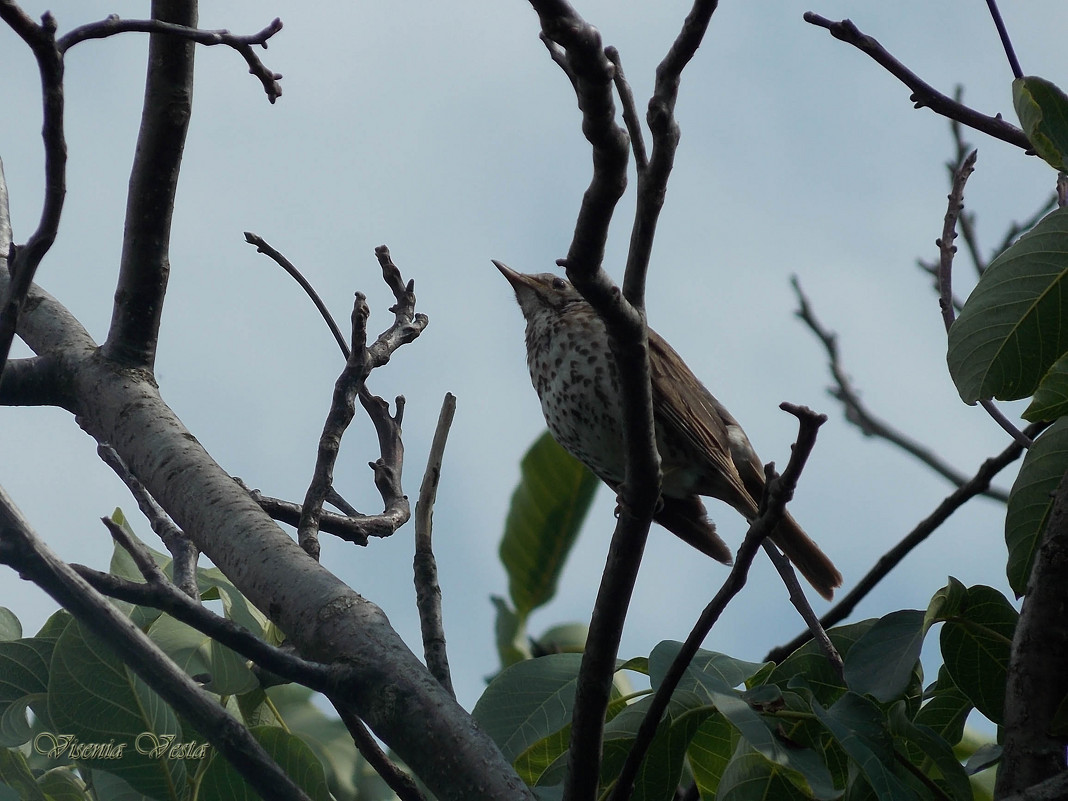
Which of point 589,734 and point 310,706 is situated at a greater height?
point 310,706

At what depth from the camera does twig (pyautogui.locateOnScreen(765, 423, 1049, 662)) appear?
2039 millimetres

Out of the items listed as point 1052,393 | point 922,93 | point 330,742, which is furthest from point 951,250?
point 330,742

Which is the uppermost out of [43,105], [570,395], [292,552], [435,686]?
[570,395]

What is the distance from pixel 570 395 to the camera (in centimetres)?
413

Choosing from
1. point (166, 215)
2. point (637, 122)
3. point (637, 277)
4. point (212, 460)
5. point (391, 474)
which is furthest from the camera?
point (391, 474)

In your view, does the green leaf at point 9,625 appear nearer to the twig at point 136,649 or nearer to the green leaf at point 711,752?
the twig at point 136,649

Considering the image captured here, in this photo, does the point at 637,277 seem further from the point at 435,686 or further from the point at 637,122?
the point at 435,686

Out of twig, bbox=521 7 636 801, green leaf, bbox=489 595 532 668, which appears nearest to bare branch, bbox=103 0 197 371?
green leaf, bbox=489 595 532 668

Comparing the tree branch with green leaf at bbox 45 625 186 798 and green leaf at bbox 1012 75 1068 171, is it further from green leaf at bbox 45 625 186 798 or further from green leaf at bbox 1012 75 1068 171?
green leaf at bbox 45 625 186 798

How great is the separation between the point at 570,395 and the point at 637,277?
2.35 m

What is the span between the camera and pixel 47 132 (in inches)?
70.5

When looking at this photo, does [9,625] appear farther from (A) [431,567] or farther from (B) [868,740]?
(B) [868,740]

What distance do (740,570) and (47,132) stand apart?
4.45 feet

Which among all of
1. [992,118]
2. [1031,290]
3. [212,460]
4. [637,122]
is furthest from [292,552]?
[992,118]
